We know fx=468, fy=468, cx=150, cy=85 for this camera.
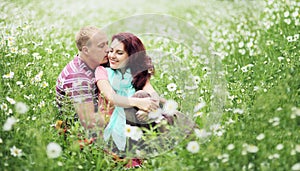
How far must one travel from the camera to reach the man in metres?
3.26

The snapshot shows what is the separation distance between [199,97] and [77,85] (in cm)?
98

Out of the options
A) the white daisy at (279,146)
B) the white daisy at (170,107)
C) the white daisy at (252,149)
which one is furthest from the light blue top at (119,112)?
the white daisy at (279,146)

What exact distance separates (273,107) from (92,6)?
7.85m

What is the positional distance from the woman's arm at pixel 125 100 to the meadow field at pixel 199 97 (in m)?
0.29

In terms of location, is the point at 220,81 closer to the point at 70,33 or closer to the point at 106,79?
the point at 106,79

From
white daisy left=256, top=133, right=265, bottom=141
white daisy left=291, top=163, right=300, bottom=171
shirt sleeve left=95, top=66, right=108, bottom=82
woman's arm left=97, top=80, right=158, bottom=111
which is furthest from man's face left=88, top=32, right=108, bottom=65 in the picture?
white daisy left=291, top=163, right=300, bottom=171

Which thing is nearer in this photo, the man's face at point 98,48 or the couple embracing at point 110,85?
the couple embracing at point 110,85

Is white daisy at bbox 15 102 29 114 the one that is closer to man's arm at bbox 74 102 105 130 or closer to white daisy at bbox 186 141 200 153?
man's arm at bbox 74 102 105 130

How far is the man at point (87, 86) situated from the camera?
10.7 ft

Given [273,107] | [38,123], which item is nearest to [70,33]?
[38,123]

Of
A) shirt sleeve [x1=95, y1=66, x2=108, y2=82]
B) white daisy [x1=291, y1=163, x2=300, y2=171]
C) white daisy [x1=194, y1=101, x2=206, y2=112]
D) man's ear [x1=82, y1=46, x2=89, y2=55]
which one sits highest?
man's ear [x1=82, y1=46, x2=89, y2=55]

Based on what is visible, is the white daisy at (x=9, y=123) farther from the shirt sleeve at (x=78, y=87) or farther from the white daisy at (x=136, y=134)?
the white daisy at (x=136, y=134)

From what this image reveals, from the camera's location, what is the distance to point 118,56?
345 cm

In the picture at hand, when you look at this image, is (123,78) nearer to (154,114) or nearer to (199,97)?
(154,114)
